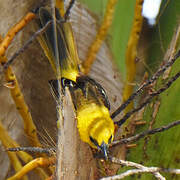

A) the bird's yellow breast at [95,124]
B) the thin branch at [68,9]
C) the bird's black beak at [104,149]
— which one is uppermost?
the thin branch at [68,9]

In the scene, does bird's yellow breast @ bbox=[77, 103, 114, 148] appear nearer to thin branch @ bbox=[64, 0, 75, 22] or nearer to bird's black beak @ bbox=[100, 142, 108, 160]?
bird's black beak @ bbox=[100, 142, 108, 160]

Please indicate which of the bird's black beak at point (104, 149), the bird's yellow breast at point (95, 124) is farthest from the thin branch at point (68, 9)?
the bird's black beak at point (104, 149)

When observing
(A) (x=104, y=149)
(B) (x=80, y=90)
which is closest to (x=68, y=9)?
(B) (x=80, y=90)

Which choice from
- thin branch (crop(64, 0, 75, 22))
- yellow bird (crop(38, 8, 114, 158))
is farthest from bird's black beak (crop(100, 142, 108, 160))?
thin branch (crop(64, 0, 75, 22))

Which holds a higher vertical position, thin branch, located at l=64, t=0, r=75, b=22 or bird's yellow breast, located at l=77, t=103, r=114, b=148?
thin branch, located at l=64, t=0, r=75, b=22

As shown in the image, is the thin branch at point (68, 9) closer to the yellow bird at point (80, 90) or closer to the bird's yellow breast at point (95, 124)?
the yellow bird at point (80, 90)

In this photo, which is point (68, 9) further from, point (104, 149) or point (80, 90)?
point (104, 149)

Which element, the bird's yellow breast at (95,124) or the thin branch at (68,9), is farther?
the thin branch at (68,9)

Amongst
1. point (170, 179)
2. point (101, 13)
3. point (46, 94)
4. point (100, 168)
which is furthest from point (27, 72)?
point (170, 179)
